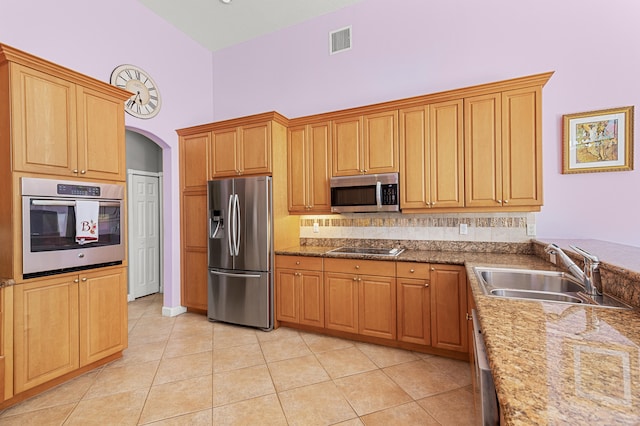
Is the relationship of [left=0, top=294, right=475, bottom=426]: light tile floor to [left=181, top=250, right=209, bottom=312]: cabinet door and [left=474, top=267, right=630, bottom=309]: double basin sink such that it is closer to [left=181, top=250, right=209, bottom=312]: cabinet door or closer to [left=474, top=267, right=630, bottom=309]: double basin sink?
[left=181, top=250, right=209, bottom=312]: cabinet door

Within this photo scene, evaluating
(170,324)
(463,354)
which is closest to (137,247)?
(170,324)

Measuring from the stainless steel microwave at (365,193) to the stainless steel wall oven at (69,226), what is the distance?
6.76 feet

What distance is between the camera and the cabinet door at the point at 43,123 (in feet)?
6.61

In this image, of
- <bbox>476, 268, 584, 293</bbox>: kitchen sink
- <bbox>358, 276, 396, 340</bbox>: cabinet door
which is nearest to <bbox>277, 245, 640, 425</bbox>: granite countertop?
<bbox>476, 268, 584, 293</bbox>: kitchen sink

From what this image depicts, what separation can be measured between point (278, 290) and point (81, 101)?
8.10 feet

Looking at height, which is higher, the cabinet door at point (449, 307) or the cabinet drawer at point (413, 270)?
the cabinet drawer at point (413, 270)

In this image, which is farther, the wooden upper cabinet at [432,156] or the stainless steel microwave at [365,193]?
the stainless steel microwave at [365,193]

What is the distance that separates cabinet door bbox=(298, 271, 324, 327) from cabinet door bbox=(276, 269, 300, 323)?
0.06 m

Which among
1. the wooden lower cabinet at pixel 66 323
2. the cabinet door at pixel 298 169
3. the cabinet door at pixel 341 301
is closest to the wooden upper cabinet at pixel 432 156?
the cabinet door at pixel 341 301

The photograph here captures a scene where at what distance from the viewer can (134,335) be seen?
321 centimetres

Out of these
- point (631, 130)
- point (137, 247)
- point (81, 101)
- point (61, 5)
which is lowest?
point (137, 247)

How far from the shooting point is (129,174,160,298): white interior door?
4641 mm

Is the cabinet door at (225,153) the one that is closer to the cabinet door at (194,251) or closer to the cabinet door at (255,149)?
the cabinet door at (255,149)

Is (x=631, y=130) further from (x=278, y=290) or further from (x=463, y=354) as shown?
(x=278, y=290)
